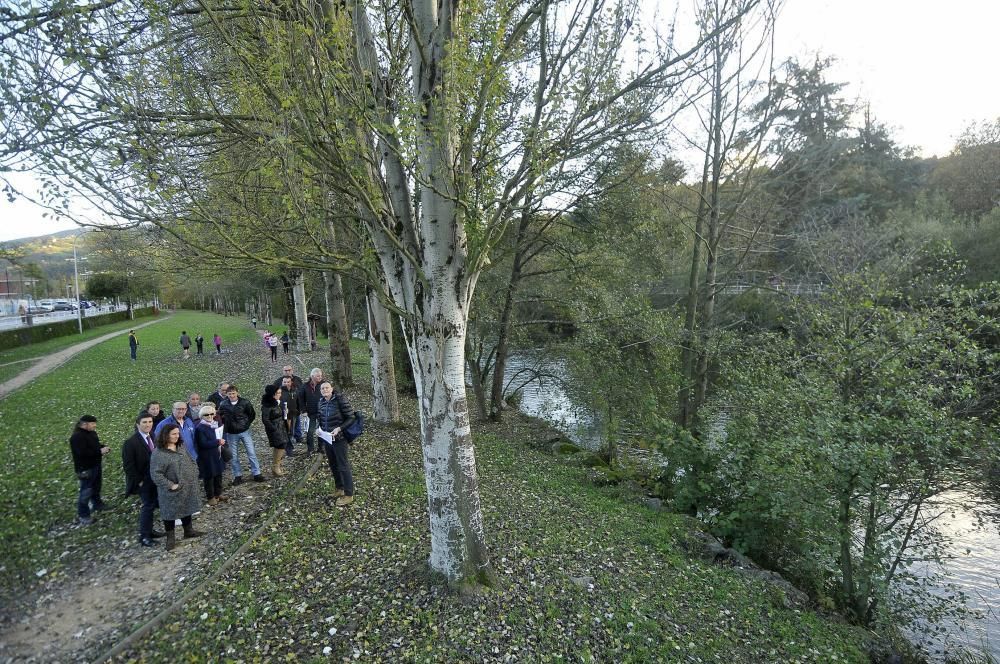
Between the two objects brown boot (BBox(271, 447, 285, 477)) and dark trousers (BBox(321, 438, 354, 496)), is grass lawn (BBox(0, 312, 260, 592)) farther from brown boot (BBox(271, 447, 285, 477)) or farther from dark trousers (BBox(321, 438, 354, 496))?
dark trousers (BBox(321, 438, 354, 496))

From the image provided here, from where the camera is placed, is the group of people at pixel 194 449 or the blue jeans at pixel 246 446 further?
the blue jeans at pixel 246 446

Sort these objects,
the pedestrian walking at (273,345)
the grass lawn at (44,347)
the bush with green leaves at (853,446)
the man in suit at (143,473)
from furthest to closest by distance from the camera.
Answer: the grass lawn at (44,347) < the pedestrian walking at (273,345) < the bush with green leaves at (853,446) < the man in suit at (143,473)

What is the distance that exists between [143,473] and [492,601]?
523 cm

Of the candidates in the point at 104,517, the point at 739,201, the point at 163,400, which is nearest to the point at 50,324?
the point at 163,400

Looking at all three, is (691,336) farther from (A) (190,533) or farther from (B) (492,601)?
(A) (190,533)

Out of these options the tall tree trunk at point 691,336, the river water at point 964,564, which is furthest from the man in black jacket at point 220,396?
the tall tree trunk at point 691,336

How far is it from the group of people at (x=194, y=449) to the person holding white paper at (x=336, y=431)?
0.01m

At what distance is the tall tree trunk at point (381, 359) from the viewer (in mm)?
11562

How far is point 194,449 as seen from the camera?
7.73 metres

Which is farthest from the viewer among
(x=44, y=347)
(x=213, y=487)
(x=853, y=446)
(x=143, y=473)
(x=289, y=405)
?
(x=44, y=347)

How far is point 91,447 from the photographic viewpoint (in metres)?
7.45

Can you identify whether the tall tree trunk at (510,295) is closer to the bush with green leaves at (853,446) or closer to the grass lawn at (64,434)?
the bush with green leaves at (853,446)

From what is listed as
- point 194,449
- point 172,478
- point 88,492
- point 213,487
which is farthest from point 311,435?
point 172,478

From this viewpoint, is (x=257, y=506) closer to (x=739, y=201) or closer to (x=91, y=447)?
(x=91, y=447)
